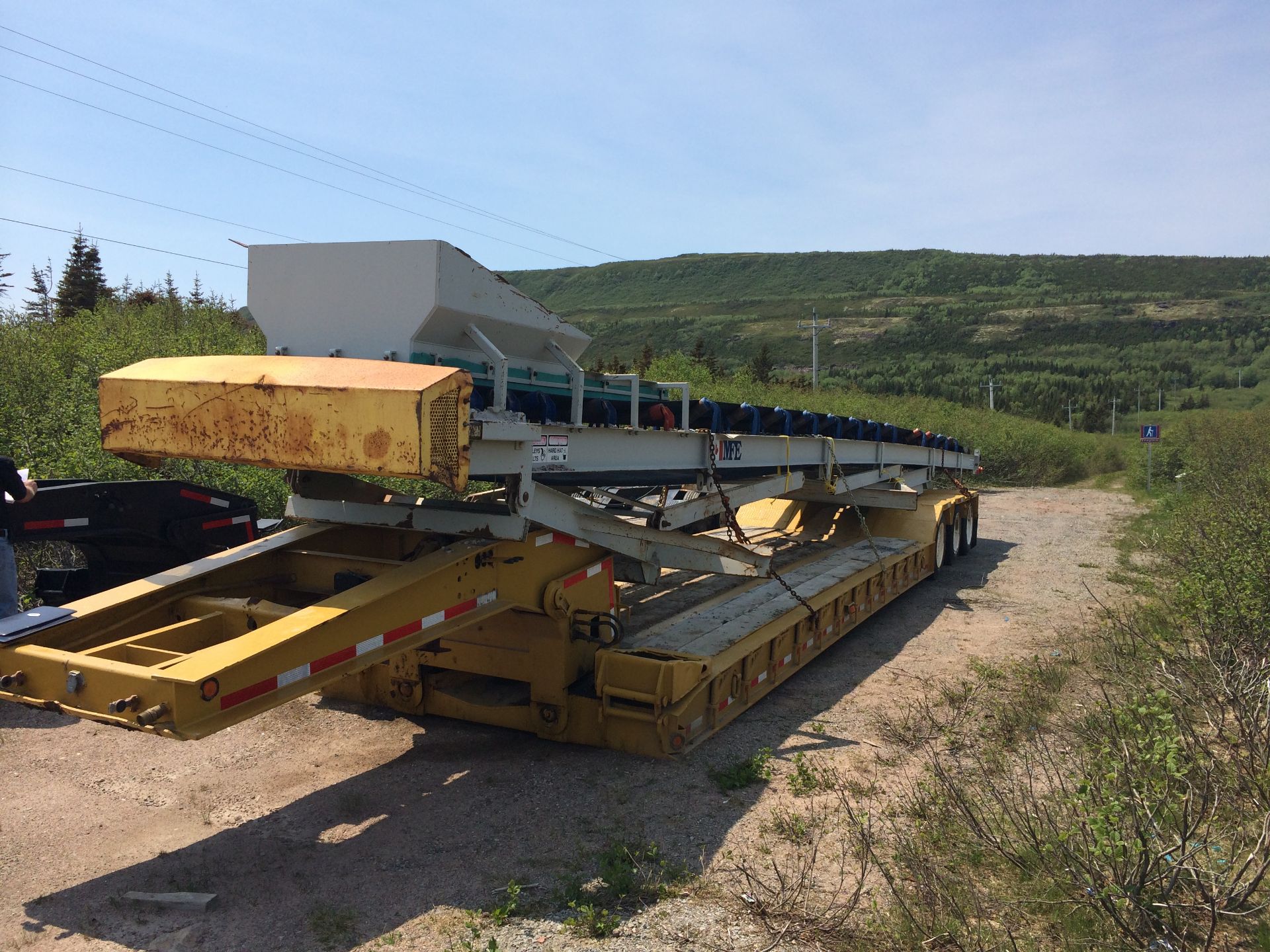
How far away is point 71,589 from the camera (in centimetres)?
674

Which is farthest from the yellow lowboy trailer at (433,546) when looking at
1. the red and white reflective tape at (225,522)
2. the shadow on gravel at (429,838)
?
the red and white reflective tape at (225,522)

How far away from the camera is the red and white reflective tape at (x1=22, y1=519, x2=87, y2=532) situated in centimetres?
600

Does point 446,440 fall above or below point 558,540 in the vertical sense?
above

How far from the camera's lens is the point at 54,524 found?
6.13 metres

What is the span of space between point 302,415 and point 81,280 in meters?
36.2

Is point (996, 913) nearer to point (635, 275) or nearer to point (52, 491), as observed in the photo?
point (52, 491)

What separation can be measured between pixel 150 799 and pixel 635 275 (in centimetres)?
16120

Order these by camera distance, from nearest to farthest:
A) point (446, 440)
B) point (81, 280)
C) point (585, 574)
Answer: point (446, 440) < point (585, 574) < point (81, 280)

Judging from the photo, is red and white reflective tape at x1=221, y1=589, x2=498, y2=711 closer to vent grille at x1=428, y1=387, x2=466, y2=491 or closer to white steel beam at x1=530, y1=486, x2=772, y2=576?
white steel beam at x1=530, y1=486, x2=772, y2=576

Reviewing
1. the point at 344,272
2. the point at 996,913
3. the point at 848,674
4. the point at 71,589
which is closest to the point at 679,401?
the point at 344,272

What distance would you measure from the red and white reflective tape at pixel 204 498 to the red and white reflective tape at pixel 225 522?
104 millimetres

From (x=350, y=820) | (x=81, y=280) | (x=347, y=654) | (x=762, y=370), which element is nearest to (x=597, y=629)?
(x=350, y=820)

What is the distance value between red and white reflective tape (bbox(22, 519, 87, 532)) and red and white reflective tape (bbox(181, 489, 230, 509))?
2.45 ft

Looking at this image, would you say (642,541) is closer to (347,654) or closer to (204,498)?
(347,654)
